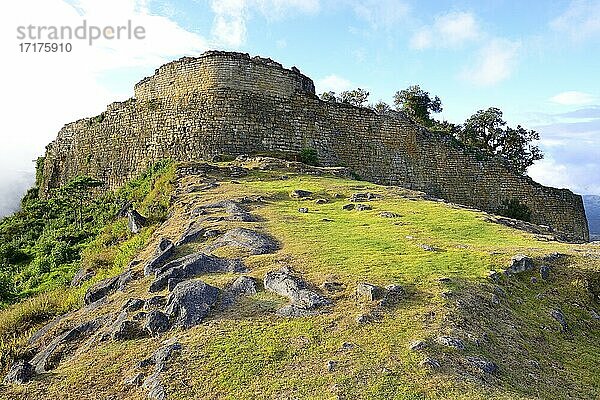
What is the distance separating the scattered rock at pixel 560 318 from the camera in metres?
8.45

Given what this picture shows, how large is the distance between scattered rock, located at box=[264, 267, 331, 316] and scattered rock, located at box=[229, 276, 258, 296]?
0.21 m

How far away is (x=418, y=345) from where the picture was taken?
22.9 ft

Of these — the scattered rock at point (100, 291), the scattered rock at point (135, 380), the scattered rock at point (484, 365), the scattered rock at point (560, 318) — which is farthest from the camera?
the scattered rock at point (100, 291)

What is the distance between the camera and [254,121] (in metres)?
25.3

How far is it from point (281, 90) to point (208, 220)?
14.4 m

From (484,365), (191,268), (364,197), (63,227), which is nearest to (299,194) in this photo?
(364,197)

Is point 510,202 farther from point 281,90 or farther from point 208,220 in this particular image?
point 208,220

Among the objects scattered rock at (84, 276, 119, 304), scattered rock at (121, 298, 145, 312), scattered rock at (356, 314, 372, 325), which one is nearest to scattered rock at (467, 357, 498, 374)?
scattered rock at (356, 314, 372, 325)

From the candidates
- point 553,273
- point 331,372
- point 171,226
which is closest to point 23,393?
point 331,372

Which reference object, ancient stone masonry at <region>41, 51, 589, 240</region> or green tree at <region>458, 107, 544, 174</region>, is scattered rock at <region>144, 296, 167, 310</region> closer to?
ancient stone masonry at <region>41, 51, 589, 240</region>

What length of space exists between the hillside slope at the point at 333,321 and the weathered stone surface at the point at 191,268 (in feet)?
0.11

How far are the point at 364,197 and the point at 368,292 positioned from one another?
8.71 m

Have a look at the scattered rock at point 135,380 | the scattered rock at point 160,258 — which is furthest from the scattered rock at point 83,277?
the scattered rock at point 135,380

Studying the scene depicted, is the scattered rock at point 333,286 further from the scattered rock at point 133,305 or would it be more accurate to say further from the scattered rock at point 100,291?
the scattered rock at point 100,291
